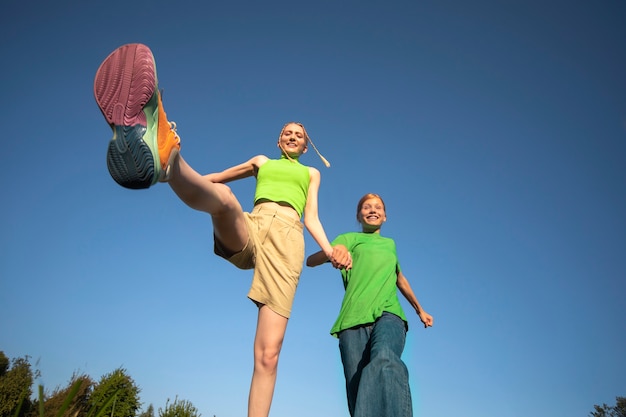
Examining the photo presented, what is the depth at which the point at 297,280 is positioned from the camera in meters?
3.93

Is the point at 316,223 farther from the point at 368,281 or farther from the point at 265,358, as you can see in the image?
the point at 265,358

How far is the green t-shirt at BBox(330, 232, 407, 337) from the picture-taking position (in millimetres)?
3934

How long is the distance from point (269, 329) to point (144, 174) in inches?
69.0

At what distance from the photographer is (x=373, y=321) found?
12.5 ft

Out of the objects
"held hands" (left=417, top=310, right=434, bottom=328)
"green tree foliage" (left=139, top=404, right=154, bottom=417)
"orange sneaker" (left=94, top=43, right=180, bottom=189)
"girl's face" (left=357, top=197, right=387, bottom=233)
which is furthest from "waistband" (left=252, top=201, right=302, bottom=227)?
"green tree foliage" (left=139, top=404, right=154, bottom=417)

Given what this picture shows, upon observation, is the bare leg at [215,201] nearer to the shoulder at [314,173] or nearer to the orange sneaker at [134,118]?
the orange sneaker at [134,118]

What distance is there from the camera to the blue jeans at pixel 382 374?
2951 millimetres

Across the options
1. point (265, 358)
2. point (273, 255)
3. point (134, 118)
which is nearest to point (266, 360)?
point (265, 358)

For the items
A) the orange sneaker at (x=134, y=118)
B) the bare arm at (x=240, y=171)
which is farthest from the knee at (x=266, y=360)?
the bare arm at (x=240, y=171)

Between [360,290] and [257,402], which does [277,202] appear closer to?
[360,290]

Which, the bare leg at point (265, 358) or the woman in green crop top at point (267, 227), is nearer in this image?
the woman in green crop top at point (267, 227)

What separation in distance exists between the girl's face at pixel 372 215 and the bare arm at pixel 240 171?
51.7 inches

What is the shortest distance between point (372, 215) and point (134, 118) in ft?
9.96

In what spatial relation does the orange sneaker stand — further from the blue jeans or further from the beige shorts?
the blue jeans
